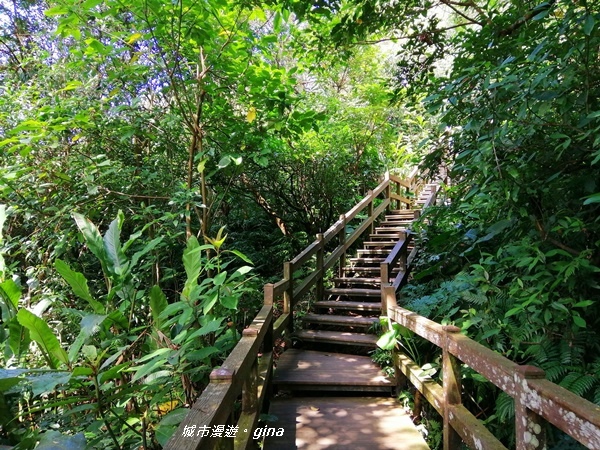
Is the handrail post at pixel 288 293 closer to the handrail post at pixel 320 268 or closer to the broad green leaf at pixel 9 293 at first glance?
the handrail post at pixel 320 268

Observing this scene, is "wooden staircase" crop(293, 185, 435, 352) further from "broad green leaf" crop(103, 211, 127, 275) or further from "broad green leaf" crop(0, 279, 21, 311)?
"broad green leaf" crop(0, 279, 21, 311)

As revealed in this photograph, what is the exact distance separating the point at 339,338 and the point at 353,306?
2.64 ft

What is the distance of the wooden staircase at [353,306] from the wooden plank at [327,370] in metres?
0.22

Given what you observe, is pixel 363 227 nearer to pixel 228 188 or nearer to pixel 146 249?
pixel 228 188

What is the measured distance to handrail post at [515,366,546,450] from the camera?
1.46 meters

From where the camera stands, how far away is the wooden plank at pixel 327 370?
3.58 m

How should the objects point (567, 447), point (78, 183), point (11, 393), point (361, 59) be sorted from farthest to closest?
point (361, 59) → point (78, 183) → point (11, 393) → point (567, 447)

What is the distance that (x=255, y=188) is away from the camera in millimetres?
7477

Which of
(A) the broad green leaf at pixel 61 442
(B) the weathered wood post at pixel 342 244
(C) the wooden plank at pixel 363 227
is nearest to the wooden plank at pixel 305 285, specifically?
(B) the weathered wood post at pixel 342 244

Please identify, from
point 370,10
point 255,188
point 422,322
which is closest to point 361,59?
point 255,188

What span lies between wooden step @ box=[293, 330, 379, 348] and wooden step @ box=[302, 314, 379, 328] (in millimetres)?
146

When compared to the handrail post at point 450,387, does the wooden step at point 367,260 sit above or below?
above

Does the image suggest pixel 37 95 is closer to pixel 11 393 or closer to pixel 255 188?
pixel 255 188

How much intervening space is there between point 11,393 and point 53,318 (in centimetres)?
325
